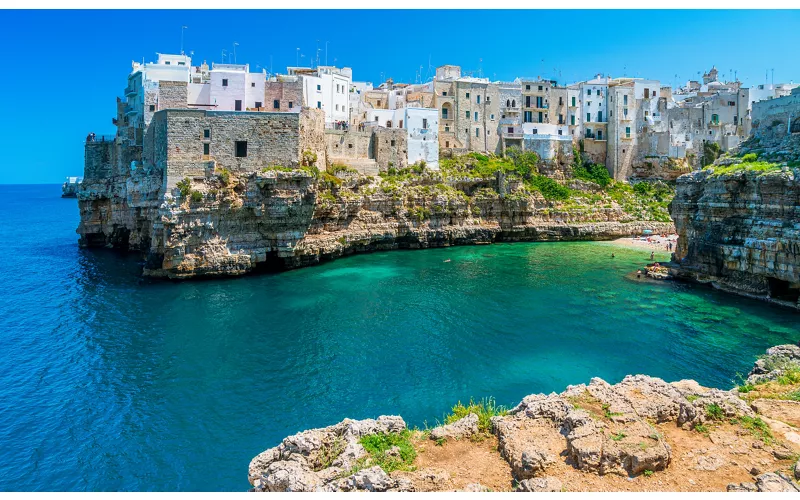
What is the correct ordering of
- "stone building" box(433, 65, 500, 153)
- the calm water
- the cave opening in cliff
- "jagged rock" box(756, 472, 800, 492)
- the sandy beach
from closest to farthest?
"jagged rock" box(756, 472, 800, 492) < the calm water < the cave opening in cliff < the sandy beach < "stone building" box(433, 65, 500, 153)

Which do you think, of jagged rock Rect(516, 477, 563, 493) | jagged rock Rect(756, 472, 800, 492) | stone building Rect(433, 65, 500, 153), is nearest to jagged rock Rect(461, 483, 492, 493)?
jagged rock Rect(516, 477, 563, 493)

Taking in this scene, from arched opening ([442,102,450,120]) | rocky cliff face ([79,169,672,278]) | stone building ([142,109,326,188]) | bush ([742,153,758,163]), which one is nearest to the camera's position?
bush ([742,153,758,163])

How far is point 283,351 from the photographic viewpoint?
23.6 meters

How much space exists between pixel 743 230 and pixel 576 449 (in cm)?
3008

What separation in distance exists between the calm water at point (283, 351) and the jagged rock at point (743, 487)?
10128 mm

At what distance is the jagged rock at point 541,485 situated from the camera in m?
7.60

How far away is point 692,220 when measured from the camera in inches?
1451

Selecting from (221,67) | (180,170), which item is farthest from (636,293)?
(221,67)

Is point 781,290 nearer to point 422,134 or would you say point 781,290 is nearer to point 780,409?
point 780,409

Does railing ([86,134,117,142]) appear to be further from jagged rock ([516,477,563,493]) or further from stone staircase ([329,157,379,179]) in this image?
jagged rock ([516,477,563,493])

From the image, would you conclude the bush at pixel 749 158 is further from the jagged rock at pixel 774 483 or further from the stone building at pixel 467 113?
the jagged rock at pixel 774 483

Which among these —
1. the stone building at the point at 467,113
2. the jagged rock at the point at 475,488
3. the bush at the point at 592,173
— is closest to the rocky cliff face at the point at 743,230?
the bush at the point at 592,173

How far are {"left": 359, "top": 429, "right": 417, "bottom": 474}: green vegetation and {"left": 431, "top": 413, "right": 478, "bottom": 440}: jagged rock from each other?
0.59 metres

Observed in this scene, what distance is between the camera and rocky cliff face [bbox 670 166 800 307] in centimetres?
2914
